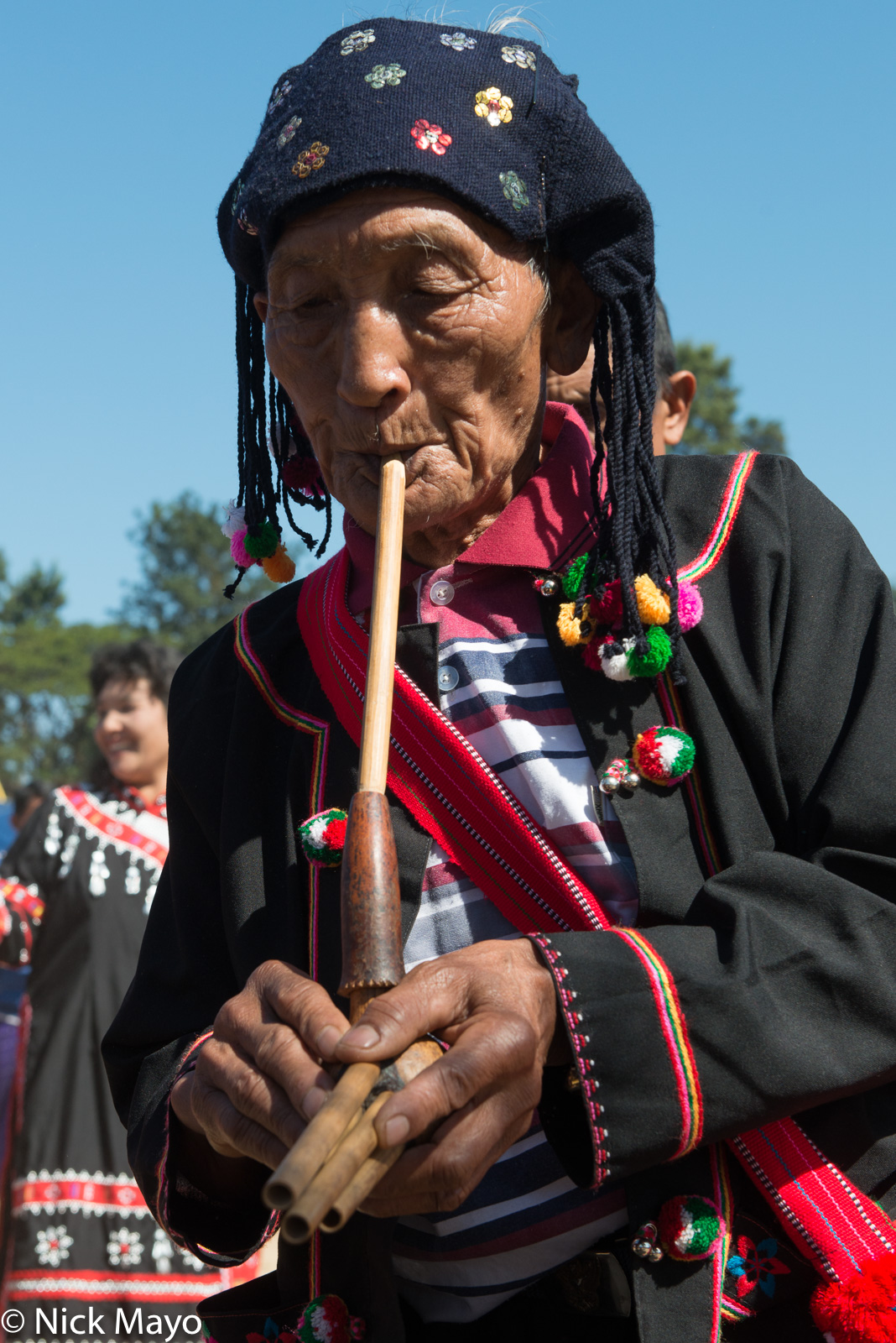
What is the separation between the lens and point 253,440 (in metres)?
2.24

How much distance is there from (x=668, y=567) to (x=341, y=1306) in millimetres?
1139

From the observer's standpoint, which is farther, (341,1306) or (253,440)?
(253,440)

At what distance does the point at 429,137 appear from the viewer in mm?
1760

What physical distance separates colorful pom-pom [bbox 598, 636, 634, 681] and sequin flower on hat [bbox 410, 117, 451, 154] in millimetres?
722

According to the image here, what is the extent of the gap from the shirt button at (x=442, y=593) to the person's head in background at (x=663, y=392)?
147cm

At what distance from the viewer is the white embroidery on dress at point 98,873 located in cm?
611

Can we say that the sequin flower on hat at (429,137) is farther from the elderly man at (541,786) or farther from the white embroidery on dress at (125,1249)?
the white embroidery on dress at (125,1249)

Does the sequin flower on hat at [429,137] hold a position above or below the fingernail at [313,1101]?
above

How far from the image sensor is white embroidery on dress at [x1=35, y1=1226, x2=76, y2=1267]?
5.63 meters

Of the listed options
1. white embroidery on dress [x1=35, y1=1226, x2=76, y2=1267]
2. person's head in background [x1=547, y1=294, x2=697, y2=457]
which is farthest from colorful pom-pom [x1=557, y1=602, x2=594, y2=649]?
white embroidery on dress [x1=35, y1=1226, x2=76, y2=1267]

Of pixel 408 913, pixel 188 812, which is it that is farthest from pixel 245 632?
pixel 408 913

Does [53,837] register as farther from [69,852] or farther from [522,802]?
[522,802]

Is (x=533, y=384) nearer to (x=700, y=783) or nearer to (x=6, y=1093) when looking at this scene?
(x=700, y=783)

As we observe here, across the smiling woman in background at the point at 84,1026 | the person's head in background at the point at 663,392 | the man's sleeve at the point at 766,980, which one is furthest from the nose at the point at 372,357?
the smiling woman in background at the point at 84,1026
